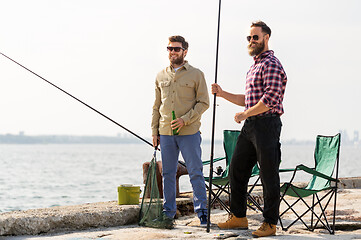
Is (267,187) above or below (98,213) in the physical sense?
above

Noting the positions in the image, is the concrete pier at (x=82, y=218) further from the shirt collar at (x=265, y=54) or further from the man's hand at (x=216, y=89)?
the shirt collar at (x=265, y=54)

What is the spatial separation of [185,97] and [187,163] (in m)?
0.60

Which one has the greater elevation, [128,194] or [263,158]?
[263,158]

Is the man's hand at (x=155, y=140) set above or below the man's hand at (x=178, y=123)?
below

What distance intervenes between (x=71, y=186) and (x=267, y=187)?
23.7 meters

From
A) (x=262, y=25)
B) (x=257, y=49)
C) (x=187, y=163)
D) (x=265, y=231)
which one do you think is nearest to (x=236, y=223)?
(x=265, y=231)

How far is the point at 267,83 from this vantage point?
4.86 meters

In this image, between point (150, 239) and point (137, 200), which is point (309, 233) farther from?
point (137, 200)

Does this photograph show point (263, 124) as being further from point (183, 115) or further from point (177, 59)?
point (177, 59)

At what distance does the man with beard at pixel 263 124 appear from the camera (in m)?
4.87

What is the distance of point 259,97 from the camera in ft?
16.3

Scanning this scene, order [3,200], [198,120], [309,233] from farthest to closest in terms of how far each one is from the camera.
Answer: [3,200] < [198,120] < [309,233]

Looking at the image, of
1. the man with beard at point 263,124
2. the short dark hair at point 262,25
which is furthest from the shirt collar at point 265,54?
the short dark hair at point 262,25

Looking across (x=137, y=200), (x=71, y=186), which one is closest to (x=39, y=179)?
(x=71, y=186)
